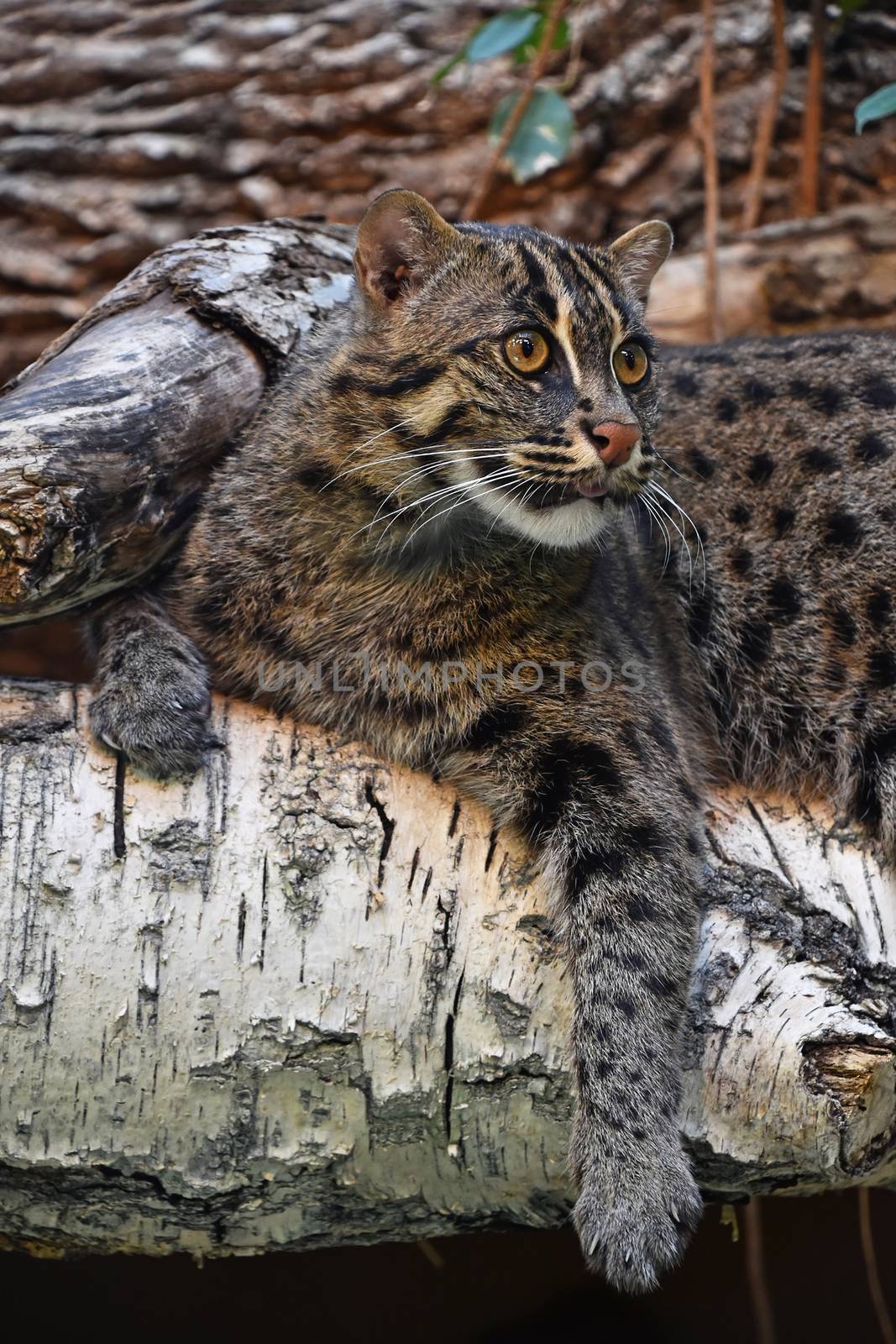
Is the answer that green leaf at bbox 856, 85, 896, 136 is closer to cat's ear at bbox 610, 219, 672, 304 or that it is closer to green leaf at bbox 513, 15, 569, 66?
cat's ear at bbox 610, 219, 672, 304

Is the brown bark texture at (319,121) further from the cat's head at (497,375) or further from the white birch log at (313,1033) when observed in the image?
the white birch log at (313,1033)

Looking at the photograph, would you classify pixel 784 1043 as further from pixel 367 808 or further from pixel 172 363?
pixel 172 363

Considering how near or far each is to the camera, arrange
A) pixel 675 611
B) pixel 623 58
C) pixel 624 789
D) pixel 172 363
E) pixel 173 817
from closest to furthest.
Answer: pixel 173 817, pixel 624 789, pixel 172 363, pixel 675 611, pixel 623 58

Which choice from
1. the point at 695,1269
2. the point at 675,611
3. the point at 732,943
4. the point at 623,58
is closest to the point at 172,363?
the point at 675,611

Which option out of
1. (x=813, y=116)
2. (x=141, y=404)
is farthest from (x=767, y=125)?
(x=141, y=404)

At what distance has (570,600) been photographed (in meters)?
3.76

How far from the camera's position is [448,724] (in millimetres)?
3559

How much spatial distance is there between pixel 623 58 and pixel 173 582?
450 centimetres

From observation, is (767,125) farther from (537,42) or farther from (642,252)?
(642,252)

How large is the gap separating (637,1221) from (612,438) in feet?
6.23

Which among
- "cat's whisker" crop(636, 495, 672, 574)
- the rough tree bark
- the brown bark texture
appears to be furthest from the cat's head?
the brown bark texture

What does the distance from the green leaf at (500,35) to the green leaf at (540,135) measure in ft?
1.32

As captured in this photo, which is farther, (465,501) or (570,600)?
(570,600)

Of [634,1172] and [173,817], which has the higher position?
[173,817]
